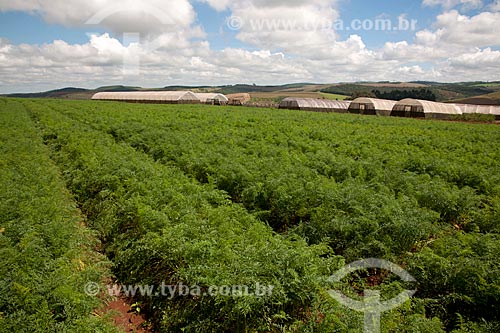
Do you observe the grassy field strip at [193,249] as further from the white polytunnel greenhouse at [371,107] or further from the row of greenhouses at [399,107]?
the white polytunnel greenhouse at [371,107]

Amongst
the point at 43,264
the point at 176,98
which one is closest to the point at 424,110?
the point at 176,98

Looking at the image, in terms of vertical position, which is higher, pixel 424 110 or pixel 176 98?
pixel 176 98

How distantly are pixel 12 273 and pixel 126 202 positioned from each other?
350 cm

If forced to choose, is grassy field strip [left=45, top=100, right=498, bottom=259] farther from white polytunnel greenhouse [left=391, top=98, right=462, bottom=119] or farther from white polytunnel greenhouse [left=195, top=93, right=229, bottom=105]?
white polytunnel greenhouse [left=195, top=93, right=229, bottom=105]

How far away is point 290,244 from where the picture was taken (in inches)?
269

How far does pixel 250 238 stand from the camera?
707cm

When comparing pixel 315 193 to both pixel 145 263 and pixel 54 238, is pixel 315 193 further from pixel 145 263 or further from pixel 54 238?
pixel 54 238

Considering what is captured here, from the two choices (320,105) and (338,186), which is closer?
(338,186)

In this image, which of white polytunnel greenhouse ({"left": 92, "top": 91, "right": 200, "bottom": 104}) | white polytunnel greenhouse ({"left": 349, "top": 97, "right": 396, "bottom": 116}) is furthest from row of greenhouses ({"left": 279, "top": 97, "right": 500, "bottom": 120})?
white polytunnel greenhouse ({"left": 92, "top": 91, "right": 200, "bottom": 104})

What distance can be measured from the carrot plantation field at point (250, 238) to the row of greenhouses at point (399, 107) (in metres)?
38.6

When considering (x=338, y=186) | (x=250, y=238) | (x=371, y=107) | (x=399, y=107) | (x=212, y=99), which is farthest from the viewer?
(x=212, y=99)

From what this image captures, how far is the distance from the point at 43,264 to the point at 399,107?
52876 millimetres

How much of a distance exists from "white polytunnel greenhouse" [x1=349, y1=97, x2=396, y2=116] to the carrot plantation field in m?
40.6

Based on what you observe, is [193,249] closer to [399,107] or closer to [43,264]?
[43,264]
